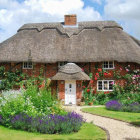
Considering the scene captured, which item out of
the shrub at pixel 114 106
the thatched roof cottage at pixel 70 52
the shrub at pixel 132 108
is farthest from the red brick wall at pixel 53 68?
the shrub at pixel 132 108

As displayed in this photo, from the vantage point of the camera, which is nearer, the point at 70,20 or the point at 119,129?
the point at 119,129

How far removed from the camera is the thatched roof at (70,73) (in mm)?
20181

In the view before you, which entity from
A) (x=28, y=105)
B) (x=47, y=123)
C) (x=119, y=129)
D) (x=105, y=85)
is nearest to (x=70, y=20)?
(x=105, y=85)

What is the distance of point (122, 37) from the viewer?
23.6 meters

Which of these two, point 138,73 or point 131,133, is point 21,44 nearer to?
point 138,73

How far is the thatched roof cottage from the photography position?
21.0m

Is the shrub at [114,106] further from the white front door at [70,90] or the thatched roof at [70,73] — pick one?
the white front door at [70,90]

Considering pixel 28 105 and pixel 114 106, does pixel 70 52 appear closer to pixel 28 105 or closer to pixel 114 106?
pixel 114 106

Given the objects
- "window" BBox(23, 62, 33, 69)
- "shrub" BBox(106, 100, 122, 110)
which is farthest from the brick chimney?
"shrub" BBox(106, 100, 122, 110)

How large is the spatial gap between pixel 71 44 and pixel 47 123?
590 inches

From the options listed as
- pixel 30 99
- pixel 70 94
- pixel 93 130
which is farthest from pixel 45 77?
pixel 93 130

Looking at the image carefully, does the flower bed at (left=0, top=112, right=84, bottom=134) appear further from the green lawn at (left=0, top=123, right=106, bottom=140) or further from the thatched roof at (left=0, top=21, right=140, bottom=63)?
the thatched roof at (left=0, top=21, right=140, bottom=63)

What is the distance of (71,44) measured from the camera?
23438mm

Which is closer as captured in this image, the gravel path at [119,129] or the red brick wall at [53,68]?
the gravel path at [119,129]
